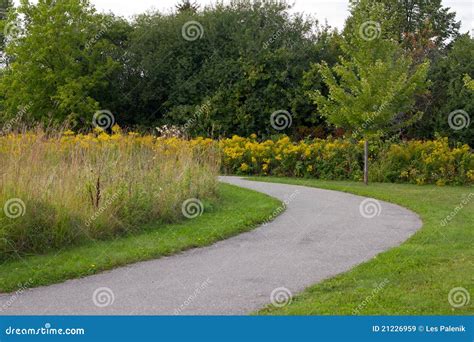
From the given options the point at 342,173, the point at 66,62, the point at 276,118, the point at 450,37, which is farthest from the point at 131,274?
the point at 450,37

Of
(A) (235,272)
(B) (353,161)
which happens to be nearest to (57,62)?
(B) (353,161)

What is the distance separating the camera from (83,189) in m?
9.61

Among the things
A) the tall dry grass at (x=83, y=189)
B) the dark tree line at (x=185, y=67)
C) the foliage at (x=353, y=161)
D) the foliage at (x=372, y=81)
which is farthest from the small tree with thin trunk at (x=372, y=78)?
the dark tree line at (x=185, y=67)

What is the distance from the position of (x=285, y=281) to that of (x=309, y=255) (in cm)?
147

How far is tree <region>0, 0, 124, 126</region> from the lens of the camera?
101 feet

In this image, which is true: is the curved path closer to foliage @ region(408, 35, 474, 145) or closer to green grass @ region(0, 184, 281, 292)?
green grass @ region(0, 184, 281, 292)

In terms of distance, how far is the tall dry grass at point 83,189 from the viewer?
8.35 meters

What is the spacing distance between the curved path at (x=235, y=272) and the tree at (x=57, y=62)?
A: 21.5 metres

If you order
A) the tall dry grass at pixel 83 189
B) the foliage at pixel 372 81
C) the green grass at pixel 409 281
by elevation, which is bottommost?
the green grass at pixel 409 281

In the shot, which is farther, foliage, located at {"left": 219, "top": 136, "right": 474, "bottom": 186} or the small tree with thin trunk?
foliage, located at {"left": 219, "top": 136, "right": 474, "bottom": 186}

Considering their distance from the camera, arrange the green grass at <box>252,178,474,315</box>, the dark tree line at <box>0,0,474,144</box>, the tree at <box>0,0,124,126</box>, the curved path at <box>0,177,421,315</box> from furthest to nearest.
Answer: the tree at <box>0,0,124,126</box>, the dark tree line at <box>0,0,474,144</box>, the curved path at <box>0,177,421,315</box>, the green grass at <box>252,178,474,315</box>

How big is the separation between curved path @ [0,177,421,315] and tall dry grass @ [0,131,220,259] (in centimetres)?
146

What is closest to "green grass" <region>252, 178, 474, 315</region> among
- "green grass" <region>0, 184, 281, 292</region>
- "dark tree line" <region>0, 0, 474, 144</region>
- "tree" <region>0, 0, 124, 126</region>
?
"green grass" <region>0, 184, 281, 292</region>

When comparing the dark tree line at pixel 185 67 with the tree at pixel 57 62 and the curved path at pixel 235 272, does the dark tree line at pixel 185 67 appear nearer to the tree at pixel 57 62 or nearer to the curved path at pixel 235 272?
the tree at pixel 57 62
